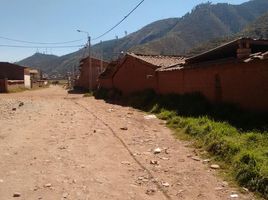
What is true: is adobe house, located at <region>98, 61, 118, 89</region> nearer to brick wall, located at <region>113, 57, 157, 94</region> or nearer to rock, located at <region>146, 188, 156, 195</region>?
Result: brick wall, located at <region>113, 57, 157, 94</region>

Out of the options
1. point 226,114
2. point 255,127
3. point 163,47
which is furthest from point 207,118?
point 163,47

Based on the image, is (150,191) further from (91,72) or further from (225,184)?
(91,72)

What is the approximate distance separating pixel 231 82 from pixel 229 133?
12.4 feet

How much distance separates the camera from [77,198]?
6.90 meters

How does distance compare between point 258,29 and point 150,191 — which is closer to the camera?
point 150,191

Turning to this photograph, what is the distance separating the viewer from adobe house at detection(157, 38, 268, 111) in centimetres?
1234

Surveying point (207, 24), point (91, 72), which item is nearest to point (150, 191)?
point (91, 72)

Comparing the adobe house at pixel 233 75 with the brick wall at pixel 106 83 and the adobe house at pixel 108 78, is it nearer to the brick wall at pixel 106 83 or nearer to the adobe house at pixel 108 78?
the adobe house at pixel 108 78

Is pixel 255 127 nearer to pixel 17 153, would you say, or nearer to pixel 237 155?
pixel 237 155

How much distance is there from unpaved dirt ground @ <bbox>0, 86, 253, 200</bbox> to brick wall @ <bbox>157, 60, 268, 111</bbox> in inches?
102

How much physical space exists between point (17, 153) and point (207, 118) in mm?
6264

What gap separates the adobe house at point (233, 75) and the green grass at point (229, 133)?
44 centimetres

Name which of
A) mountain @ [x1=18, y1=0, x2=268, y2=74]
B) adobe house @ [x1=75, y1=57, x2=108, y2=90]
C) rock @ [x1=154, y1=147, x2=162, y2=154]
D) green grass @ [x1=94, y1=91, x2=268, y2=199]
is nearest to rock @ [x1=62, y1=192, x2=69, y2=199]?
green grass @ [x1=94, y1=91, x2=268, y2=199]

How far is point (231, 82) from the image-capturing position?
14.2 meters
